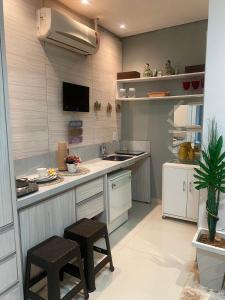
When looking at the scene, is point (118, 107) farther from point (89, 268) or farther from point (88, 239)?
point (89, 268)

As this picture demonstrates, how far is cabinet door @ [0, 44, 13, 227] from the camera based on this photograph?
1.43 metres

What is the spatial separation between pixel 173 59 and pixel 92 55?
123 cm

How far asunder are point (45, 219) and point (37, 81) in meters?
1.38

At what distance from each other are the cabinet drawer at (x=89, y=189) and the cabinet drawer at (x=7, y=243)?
0.74 meters

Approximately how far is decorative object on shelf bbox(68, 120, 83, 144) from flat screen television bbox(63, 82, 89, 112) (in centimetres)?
→ 17

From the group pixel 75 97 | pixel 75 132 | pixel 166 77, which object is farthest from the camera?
pixel 166 77

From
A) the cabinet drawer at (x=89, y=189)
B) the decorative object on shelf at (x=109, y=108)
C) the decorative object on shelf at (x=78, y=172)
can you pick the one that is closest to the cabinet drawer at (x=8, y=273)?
the cabinet drawer at (x=89, y=189)

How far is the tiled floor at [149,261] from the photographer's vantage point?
6.29ft

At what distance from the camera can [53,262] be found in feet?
5.01

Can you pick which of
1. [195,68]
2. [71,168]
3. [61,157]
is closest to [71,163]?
[71,168]

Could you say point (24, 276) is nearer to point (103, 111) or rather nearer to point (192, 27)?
point (103, 111)

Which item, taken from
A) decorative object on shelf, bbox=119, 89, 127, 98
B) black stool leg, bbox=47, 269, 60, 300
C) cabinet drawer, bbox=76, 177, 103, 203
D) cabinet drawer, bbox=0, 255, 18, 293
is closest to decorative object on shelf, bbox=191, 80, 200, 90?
decorative object on shelf, bbox=119, 89, 127, 98

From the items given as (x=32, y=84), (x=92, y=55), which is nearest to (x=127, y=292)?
(x=32, y=84)

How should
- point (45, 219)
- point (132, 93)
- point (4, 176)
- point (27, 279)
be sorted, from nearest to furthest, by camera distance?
point (4, 176) → point (27, 279) → point (45, 219) → point (132, 93)
